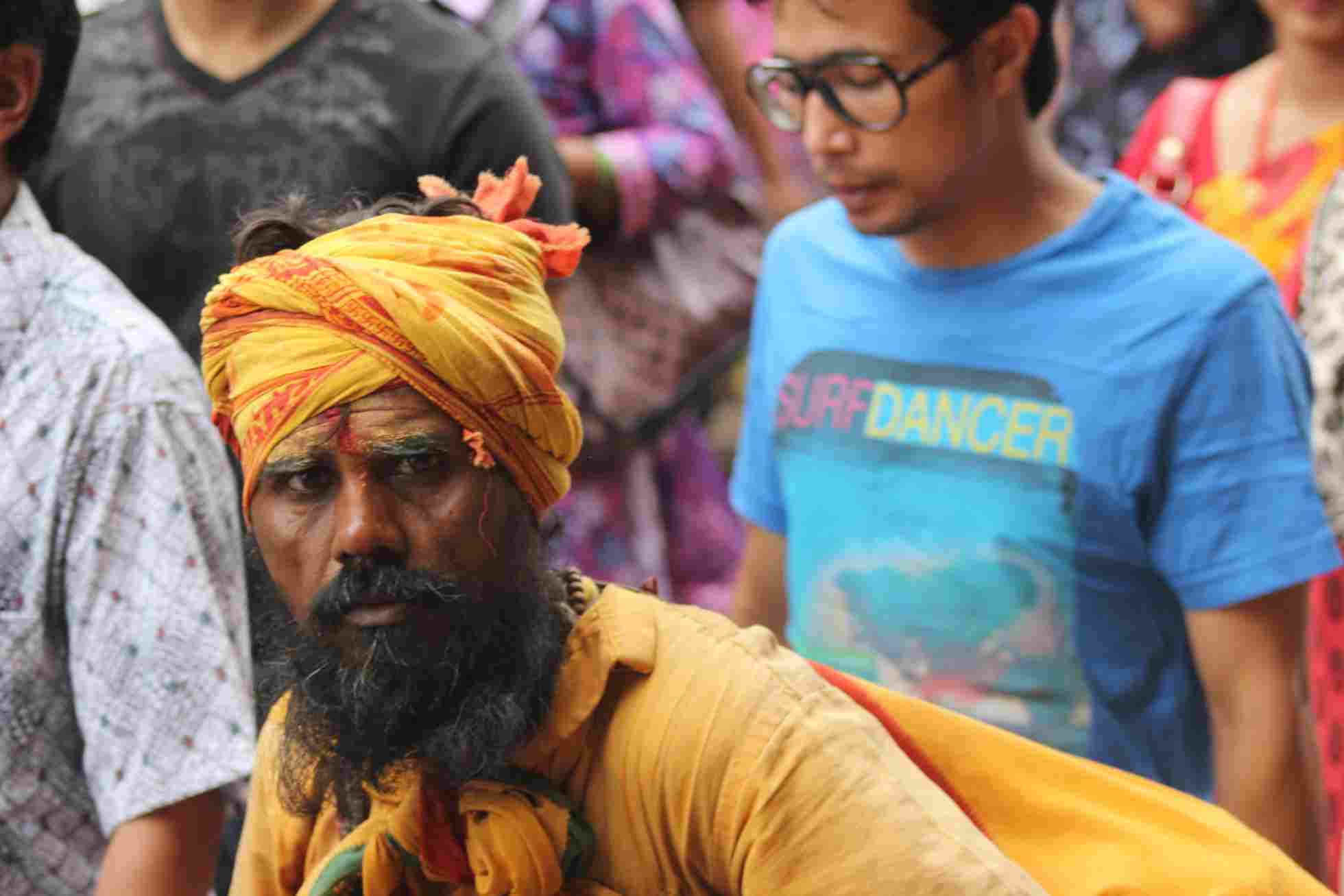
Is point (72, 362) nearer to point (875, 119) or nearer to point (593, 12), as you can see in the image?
point (875, 119)

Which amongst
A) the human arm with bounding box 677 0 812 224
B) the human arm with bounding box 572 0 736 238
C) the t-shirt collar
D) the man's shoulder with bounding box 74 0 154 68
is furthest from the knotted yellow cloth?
the human arm with bounding box 677 0 812 224

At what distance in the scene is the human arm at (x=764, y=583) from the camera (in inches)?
168

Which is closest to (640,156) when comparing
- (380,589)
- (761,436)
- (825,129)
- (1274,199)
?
(761,436)

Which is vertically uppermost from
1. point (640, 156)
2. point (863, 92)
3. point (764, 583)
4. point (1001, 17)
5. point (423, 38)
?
point (1001, 17)

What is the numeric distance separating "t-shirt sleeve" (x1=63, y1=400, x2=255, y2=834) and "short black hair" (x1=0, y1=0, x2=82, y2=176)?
0.59 m

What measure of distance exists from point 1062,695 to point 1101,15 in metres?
2.90

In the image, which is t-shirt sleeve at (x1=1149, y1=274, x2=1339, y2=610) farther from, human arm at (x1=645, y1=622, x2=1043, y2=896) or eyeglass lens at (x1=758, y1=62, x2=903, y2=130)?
human arm at (x1=645, y1=622, x2=1043, y2=896)

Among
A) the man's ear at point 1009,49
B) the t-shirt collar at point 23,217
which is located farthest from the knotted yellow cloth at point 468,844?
the man's ear at point 1009,49

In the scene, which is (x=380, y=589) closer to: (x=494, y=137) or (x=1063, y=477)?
(x=1063, y=477)

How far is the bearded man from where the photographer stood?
2.62 m

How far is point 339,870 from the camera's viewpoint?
9.15 feet

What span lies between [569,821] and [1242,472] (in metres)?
1.37

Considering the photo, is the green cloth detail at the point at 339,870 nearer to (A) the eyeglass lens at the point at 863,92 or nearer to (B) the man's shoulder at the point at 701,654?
(B) the man's shoulder at the point at 701,654

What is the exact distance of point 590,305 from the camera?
4.96 metres
